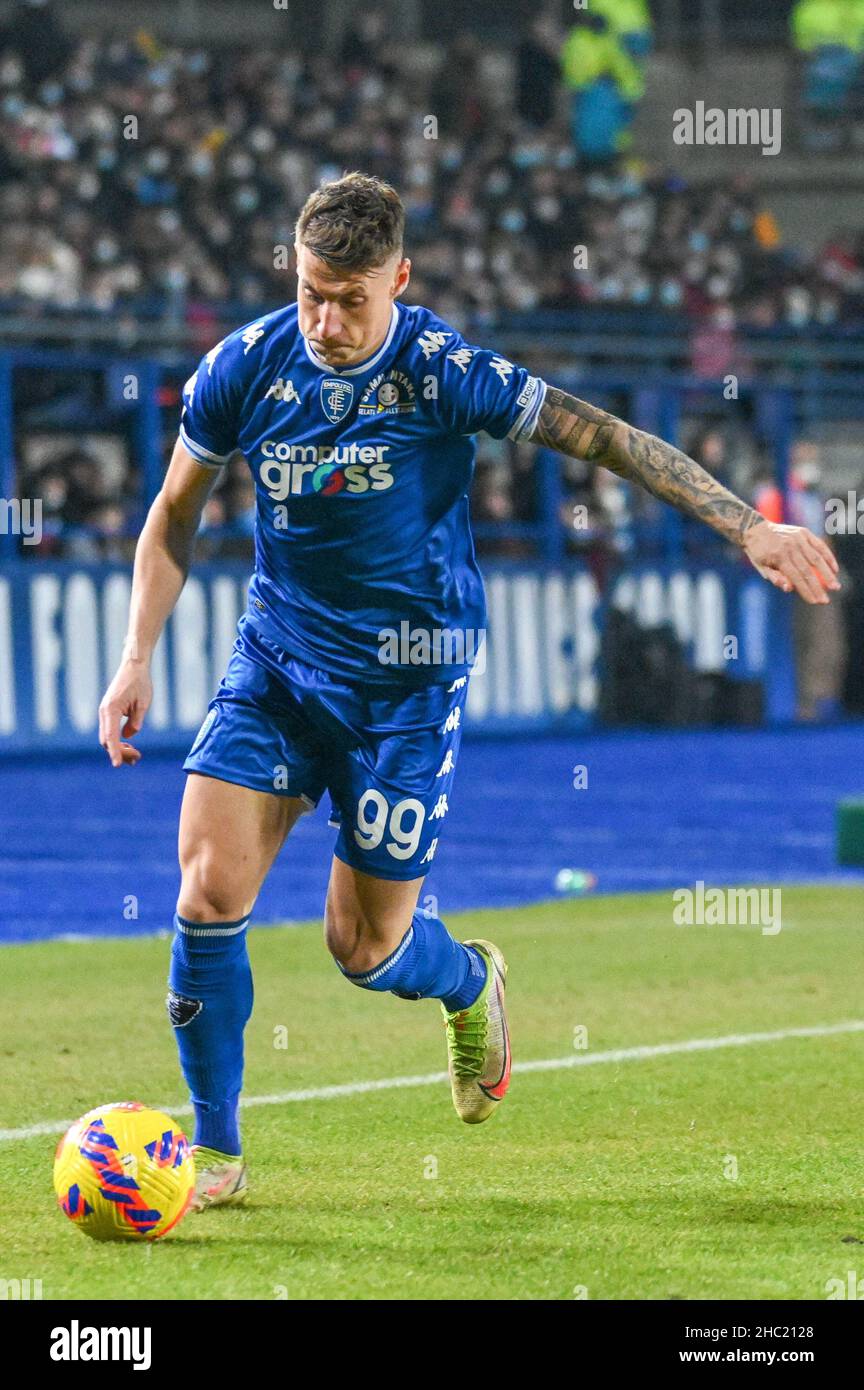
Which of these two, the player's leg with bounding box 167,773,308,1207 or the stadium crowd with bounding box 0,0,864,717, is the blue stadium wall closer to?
the stadium crowd with bounding box 0,0,864,717

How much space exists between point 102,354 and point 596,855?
29.5 ft

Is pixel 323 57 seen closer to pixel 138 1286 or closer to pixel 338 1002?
pixel 338 1002

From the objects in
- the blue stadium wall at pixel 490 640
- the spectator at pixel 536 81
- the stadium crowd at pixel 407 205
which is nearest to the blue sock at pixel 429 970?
the blue stadium wall at pixel 490 640

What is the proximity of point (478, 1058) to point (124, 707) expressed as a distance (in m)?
1.46

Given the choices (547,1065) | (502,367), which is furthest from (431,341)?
→ (547,1065)

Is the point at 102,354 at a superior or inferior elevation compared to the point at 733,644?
superior

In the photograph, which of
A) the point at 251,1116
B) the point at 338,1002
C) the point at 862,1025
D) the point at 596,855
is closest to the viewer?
the point at 251,1116

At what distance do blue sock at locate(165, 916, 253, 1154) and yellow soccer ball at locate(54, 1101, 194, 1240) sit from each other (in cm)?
36

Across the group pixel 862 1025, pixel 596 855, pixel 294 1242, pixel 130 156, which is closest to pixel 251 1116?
pixel 294 1242

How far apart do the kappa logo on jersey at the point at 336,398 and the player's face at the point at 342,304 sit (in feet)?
0.23

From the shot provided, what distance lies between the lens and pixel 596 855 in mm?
13406

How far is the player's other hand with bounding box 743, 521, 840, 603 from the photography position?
4.92 meters

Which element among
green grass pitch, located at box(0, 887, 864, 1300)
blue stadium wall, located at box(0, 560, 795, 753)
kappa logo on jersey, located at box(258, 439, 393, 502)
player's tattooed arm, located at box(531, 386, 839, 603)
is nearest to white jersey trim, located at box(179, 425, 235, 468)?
kappa logo on jersey, located at box(258, 439, 393, 502)

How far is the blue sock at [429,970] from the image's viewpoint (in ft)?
19.4
